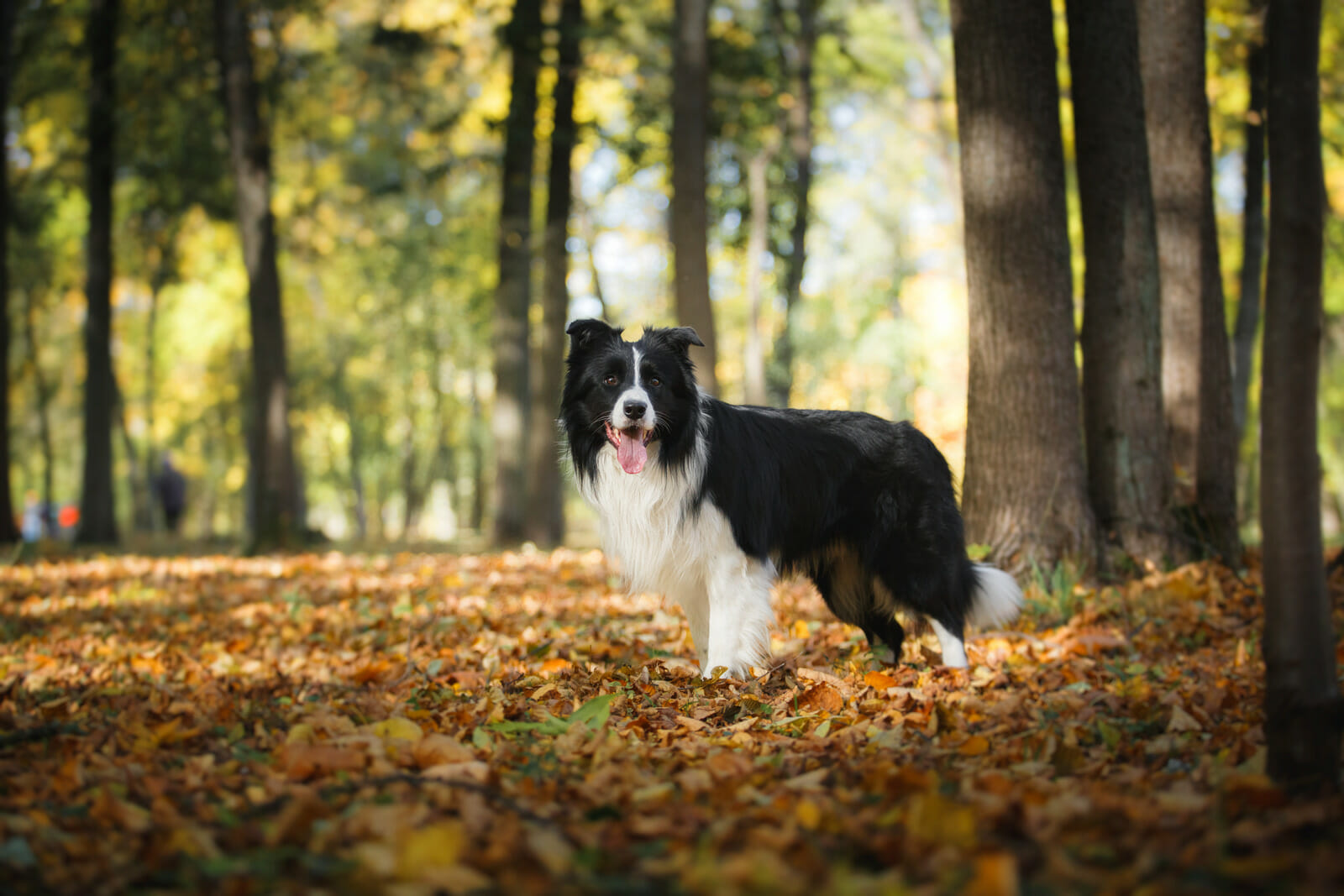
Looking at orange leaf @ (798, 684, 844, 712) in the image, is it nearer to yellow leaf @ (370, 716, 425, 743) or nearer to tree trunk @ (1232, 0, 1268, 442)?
yellow leaf @ (370, 716, 425, 743)

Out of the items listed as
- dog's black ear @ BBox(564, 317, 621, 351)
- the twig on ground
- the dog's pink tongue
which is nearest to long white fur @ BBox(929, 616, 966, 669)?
the dog's pink tongue

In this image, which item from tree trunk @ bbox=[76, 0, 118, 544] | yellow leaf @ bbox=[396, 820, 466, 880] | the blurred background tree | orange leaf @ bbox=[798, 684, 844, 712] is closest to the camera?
yellow leaf @ bbox=[396, 820, 466, 880]

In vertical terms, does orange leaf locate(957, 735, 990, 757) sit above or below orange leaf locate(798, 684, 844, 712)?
above

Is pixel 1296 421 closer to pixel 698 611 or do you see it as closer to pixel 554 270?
pixel 698 611

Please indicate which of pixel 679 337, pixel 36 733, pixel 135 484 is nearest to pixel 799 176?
pixel 679 337

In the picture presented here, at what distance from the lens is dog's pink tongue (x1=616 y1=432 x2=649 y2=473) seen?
4.94 metres

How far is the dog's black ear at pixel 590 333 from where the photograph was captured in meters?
5.03

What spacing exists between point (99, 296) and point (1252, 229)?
17171mm

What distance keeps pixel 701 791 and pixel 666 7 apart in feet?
57.6

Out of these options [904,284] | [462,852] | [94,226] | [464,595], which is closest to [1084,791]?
[462,852]

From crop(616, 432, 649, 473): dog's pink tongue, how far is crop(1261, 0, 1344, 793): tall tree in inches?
107

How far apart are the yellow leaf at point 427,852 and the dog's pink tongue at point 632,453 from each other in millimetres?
2755

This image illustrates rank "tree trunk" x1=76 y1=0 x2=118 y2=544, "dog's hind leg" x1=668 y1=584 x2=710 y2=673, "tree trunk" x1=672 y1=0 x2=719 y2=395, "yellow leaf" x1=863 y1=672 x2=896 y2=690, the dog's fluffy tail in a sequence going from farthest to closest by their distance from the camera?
"tree trunk" x1=76 y1=0 x2=118 y2=544
"tree trunk" x1=672 y1=0 x2=719 y2=395
the dog's fluffy tail
"dog's hind leg" x1=668 y1=584 x2=710 y2=673
"yellow leaf" x1=863 y1=672 x2=896 y2=690

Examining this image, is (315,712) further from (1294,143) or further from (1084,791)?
(1294,143)
